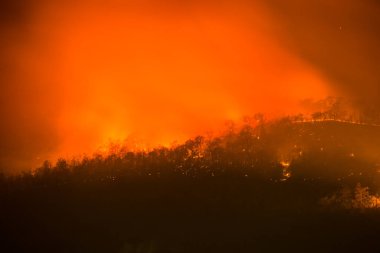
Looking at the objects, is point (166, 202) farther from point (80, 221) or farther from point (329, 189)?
point (329, 189)

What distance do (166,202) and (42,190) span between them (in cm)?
1504

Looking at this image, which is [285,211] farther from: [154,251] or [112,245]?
[112,245]

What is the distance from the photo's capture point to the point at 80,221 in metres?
46.4

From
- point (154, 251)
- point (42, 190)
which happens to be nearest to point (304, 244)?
point (154, 251)

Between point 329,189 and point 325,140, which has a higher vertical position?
point 325,140

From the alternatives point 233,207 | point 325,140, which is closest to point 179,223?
point 233,207

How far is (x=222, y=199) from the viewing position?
4453 centimetres

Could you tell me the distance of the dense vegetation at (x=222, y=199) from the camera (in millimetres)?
32438

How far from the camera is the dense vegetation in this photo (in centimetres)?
3244

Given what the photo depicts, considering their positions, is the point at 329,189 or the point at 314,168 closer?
the point at 329,189

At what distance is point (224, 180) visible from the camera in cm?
4791

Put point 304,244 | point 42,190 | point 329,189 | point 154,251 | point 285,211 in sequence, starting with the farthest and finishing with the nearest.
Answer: point 42,190
point 329,189
point 285,211
point 154,251
point 304,244

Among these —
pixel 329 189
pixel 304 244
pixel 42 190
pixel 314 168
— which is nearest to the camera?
pixel 304 244

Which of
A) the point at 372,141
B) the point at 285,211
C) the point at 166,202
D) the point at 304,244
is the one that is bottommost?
the point at 304,244
